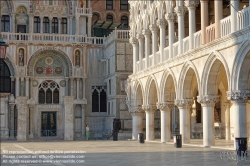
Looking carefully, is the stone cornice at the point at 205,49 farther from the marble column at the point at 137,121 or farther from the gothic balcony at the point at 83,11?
the gothic balcony at the point at 83,11

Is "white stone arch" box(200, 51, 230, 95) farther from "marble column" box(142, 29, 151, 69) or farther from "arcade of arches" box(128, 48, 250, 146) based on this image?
"marble column" box(142, 29, 151, 69)

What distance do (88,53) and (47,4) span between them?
6.33 meters

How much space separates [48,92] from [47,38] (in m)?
4.76

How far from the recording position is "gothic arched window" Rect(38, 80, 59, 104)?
147 ft

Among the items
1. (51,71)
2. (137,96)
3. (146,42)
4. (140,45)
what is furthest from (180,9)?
(51,71)

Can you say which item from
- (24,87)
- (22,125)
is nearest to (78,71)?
(24,87)

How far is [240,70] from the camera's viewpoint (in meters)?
21.0

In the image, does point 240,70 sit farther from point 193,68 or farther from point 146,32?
point 146,32

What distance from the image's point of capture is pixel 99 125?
4534 centimetres

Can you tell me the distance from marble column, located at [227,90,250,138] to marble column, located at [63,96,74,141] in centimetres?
1823

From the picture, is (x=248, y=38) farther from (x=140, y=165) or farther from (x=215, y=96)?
(x=140, y=165)

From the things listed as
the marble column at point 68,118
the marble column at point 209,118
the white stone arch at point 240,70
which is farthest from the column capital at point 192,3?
the marble column at point 68,118

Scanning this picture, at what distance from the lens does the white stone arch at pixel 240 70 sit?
67.7 ft

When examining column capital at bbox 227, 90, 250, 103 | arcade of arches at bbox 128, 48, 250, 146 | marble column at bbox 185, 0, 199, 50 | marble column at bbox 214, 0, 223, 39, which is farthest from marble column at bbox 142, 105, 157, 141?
column capital at bbox 227, 90, 250, 103
